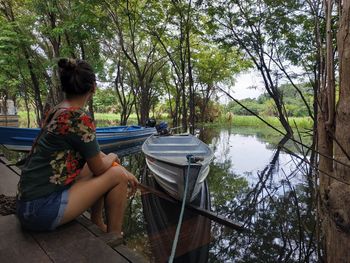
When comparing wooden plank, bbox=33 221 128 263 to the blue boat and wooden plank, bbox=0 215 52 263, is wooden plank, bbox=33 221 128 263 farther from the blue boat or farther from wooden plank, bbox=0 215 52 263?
the blue boat

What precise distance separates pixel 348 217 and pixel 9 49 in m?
13.3

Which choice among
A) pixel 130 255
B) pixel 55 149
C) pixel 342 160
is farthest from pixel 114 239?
pixel 342 160

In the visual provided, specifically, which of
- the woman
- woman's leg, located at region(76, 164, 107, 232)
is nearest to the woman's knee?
the woman

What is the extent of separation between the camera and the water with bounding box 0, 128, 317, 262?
4.00 meters

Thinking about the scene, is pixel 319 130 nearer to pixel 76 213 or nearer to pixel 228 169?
pixel 76 213

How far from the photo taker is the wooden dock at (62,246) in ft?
5.82

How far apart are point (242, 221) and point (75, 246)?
390 centimetres

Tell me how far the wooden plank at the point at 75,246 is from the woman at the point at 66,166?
9cm

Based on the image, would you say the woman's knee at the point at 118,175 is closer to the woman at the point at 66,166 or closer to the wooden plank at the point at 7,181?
the woman at the point at 66,166

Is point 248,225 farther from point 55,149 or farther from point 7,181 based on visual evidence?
point 55,149

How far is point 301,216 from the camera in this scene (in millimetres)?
5449

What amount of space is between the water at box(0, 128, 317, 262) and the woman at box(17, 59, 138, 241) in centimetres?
208

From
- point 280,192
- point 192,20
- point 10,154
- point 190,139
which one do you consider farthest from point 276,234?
point 192,20

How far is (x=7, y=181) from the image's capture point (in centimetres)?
351
